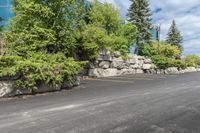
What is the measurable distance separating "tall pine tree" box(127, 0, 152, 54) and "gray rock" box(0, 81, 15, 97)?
88.0 feet

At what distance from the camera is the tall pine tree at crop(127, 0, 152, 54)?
3744cm

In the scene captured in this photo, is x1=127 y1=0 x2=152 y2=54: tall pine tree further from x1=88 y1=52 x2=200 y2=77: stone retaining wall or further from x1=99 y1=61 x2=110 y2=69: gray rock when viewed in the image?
x1=99 y1=61 x2=110 y2=69: gray rock

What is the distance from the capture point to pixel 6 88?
1149 centimetres

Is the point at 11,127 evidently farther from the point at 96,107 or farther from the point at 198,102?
the point at 198,102

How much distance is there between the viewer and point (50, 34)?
16.2m

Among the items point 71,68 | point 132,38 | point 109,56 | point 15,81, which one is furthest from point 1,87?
point 132,38

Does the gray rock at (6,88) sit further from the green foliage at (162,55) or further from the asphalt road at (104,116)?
the green foliage at (162,55)

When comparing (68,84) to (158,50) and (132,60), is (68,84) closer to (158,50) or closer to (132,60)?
(132,60)

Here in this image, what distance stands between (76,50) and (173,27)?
115 ft

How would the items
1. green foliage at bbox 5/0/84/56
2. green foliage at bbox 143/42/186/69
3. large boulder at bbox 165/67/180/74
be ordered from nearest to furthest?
green foliage at bbox 5/0/84/56 → large boulder at bbox 165/67/180/74 → green foliage at bbox 143/42/186/69

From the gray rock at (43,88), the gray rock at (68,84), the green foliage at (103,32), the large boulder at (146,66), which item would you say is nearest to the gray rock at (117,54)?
the green foliage at (103,32)

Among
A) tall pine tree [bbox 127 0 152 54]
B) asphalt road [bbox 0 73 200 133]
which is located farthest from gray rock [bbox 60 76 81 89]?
tall pine tree [bbox 127 0 152 54]

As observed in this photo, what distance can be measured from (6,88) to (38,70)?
1.49m

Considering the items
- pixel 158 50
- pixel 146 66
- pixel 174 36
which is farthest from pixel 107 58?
pixel 174 36
